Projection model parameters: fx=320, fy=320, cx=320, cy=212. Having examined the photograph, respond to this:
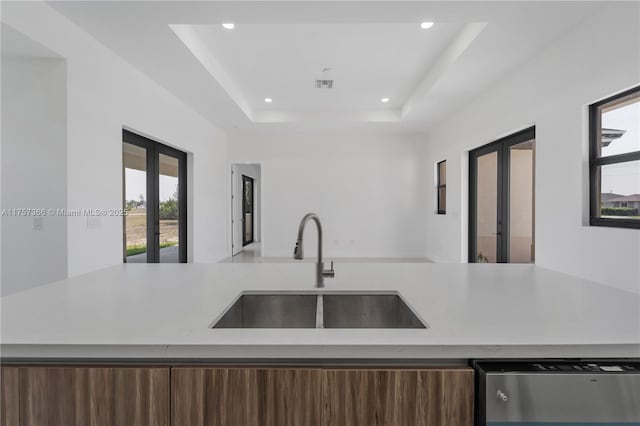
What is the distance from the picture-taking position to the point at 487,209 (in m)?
4.53

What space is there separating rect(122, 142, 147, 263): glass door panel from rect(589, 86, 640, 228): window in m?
4.58

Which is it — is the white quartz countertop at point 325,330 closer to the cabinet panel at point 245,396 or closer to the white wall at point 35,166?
the cabinet panel at point 245,396

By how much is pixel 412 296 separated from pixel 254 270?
91cm

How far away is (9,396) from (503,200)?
4.52 metres

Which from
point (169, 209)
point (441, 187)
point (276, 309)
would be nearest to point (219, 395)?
point (276, 309)

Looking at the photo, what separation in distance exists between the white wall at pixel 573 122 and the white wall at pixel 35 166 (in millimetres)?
4224

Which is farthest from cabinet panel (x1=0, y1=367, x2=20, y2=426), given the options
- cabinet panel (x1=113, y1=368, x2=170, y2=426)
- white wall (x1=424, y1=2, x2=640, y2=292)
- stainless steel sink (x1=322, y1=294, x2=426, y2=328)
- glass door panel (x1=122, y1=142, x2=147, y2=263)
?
glass door panel (x1=122, y1=142, x2=147, y2=263)

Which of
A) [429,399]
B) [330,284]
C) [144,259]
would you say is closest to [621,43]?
[330,284]

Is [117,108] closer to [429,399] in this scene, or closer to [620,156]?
[429,399]

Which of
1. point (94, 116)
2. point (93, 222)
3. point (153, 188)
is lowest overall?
point (93, 222)

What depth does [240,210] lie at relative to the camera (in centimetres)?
795

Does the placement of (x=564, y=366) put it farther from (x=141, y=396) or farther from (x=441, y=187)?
(x=441, y=187)

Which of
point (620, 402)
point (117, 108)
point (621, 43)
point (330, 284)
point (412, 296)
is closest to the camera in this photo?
point (620, 402)

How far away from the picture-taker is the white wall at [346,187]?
722cm
